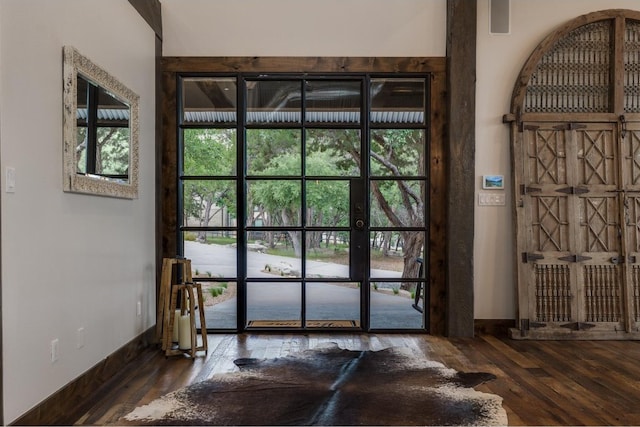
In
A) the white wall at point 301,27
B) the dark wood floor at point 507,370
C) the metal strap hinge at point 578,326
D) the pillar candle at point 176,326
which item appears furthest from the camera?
the white wall at point 301,27

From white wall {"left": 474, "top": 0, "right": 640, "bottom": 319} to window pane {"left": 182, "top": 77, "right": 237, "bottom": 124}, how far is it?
218 centimetres

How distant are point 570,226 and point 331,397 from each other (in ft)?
8.65

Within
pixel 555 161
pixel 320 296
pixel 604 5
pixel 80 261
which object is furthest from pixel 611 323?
pixel 80 261

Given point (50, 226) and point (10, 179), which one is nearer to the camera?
point (10, 179)

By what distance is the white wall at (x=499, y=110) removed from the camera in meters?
4.02

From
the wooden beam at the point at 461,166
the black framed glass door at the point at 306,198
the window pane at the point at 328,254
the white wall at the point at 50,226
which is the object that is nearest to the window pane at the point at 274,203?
the black framed glass door at the point at 306,198

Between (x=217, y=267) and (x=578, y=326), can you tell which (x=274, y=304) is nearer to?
(x=217, y=267)

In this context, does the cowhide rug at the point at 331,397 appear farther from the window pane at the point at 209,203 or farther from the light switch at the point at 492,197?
the light switch at the point at 492,197

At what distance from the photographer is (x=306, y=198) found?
4.09 metres

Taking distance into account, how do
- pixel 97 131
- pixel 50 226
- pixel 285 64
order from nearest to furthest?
pixel 50 226 → pixel 97 131 → pixel 285 64

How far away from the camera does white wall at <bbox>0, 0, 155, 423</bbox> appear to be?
2.01 m

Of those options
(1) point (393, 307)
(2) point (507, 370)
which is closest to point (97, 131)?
(1) point (393, 307)

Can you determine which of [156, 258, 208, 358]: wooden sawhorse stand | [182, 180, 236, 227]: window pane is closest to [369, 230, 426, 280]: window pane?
[182, 180, 236, 227]: window pane

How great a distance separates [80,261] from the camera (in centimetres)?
259
